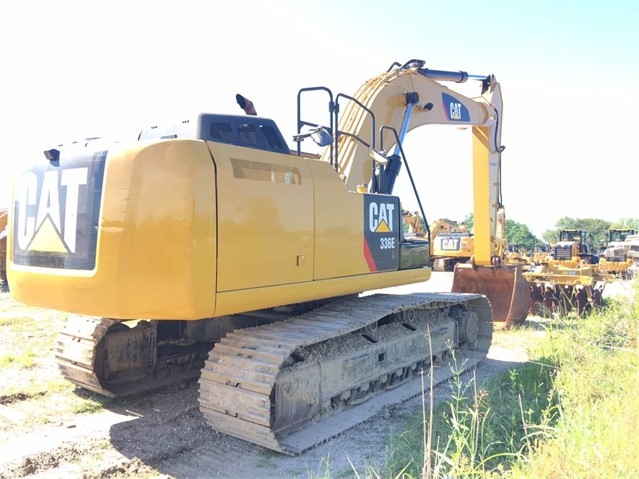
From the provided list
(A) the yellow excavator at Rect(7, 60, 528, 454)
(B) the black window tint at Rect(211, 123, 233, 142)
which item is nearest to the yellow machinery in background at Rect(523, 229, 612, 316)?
(A) the yellow excavator at Rect(7, 60, 528, 454)

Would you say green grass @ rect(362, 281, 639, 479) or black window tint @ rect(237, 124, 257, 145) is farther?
black window tint @ rect(237, 124, 257, 145)

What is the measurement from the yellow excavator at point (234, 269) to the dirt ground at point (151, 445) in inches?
7.2

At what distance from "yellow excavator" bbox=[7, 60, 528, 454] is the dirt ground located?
0.60 ft

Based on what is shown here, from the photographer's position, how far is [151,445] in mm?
4363

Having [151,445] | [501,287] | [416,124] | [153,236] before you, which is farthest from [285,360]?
[501,287]

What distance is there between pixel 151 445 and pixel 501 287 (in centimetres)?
681

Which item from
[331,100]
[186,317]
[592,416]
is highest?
[331,100]

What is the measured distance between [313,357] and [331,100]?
236 centimetres

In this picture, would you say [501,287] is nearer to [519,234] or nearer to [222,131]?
[222,131]

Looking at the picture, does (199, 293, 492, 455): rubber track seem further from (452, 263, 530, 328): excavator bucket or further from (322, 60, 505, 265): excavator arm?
(452, 263, 530, 328): excavator bucket

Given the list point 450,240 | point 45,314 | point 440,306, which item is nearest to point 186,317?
point 440,306

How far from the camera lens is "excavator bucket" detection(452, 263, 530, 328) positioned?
907 centimetres

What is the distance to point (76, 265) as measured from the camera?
12.7 ft

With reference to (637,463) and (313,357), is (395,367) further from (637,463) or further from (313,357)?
(637,463)
